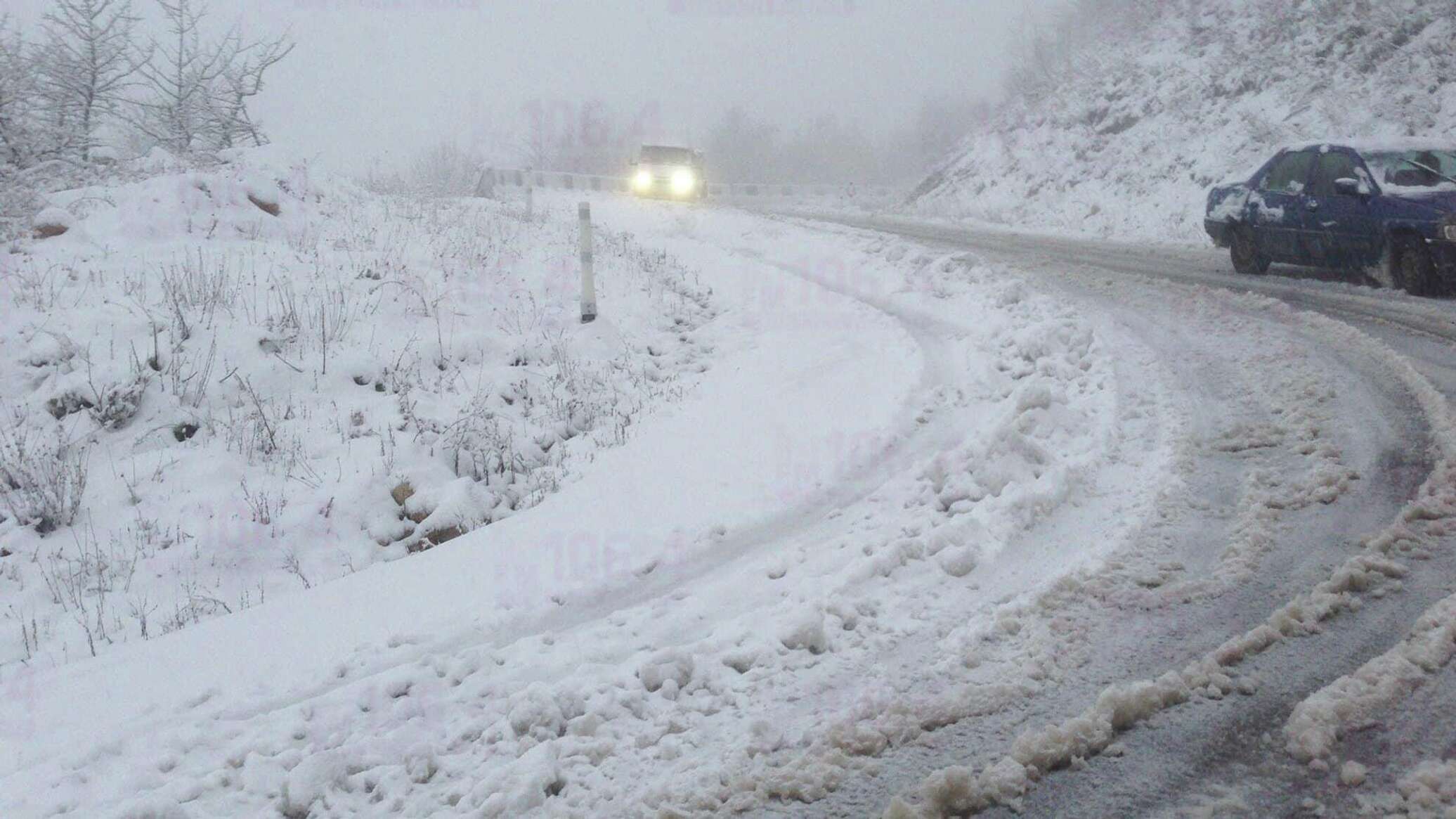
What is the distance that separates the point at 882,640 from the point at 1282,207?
10245mm

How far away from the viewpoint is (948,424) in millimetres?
5562

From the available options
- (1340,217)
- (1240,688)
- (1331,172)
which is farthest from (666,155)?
(1240,688)

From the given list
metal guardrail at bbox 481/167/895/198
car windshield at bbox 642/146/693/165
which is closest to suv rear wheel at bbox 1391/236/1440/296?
car windshield at bbox 642/146/693/165

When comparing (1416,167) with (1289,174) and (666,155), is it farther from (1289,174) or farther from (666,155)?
(666,155)

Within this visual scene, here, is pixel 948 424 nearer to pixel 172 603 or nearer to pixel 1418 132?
pixel 172 603

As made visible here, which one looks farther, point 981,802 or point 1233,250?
point 1233,250

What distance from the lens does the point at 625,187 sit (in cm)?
3766

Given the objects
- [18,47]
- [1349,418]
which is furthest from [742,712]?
[18,47]

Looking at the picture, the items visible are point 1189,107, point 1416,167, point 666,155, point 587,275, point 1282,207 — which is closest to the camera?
point 587,275

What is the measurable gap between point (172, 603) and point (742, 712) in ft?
12.2

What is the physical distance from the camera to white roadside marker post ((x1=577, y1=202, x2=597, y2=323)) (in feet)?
29.2

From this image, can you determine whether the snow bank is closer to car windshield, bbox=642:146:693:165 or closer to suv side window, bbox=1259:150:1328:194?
suv side window, bbox=1259:150:1328:194

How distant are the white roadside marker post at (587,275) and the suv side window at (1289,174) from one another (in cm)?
846

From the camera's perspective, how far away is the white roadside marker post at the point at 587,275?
8.89 m
